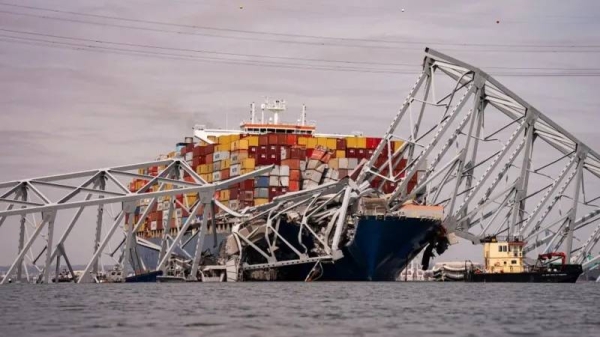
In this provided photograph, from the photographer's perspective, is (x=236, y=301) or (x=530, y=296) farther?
(x=530, y=296)

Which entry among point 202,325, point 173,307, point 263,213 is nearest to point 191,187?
point 263,213

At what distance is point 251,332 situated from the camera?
129 feet

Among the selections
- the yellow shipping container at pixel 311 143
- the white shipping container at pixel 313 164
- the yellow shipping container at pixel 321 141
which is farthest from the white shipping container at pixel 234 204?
the yellow shipping container at pixel 321 141

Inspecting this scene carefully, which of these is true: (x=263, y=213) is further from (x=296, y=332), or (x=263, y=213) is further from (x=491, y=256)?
(x=296, y=332)

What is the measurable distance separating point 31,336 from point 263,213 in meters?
67.1

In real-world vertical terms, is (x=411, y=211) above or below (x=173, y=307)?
above

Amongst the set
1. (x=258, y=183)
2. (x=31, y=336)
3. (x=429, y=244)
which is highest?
(x=258, y=183)

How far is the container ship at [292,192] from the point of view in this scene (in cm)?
9862

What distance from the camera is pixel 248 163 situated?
135m

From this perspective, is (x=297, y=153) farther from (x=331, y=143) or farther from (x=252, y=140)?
(x=252, y=140)

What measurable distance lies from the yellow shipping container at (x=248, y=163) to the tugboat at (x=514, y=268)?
4258 centimetres

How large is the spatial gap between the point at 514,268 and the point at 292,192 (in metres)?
26.2

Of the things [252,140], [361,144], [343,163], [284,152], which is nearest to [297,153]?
[284,152]

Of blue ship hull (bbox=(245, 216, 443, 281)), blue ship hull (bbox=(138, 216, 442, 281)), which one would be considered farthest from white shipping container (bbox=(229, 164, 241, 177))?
blue ship hull (bbox=(245, 216, 443, 281))
